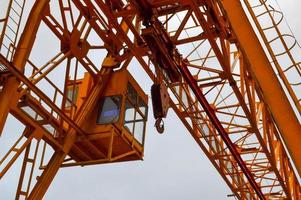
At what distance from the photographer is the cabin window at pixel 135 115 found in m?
16.5

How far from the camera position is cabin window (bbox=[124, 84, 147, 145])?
A: 16.5 metres

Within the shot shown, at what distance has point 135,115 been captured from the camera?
16.8 metres

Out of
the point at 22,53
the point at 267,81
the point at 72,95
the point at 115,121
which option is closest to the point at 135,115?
the point at 115,121

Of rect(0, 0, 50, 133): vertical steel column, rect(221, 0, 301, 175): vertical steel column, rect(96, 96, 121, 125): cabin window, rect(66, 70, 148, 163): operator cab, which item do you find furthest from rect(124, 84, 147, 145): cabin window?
rect(221, 0, 301, 175): vertical steel column

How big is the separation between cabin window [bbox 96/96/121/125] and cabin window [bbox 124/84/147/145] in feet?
1.05

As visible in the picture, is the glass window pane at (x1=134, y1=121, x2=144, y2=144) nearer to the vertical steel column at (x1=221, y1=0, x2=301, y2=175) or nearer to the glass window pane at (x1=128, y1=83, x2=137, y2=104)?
the glass window pane at (x1=128, y1=83, x2=137, y2=104)

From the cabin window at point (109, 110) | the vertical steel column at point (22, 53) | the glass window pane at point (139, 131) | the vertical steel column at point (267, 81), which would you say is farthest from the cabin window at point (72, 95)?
the vertical steel column at point (267, 81)

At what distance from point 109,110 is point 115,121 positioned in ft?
2.40

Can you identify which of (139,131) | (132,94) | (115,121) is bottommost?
(115,121)

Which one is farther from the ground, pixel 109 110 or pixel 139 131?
pixel 109 110

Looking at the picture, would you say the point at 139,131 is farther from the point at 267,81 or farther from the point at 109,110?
the point at 267,81

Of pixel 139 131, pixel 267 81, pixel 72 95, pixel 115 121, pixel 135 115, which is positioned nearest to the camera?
pixel 267 81

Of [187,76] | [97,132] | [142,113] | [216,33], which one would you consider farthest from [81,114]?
[216,33]

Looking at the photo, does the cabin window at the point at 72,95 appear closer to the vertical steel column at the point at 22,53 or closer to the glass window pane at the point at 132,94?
the glass window pane at the point at 132,94
